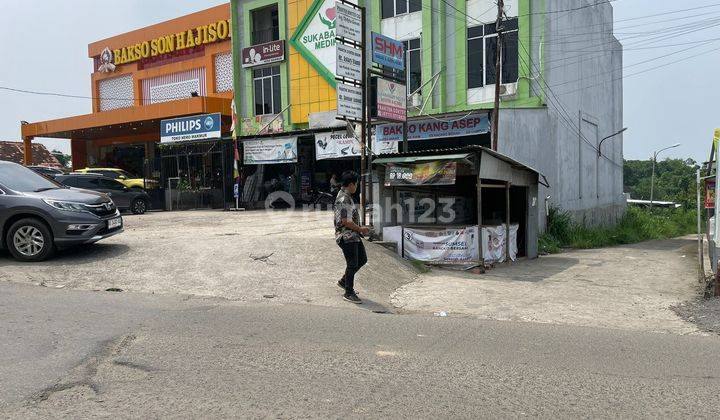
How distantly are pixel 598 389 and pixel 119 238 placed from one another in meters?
11.0

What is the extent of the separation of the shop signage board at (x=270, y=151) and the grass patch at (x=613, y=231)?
11.1 meters

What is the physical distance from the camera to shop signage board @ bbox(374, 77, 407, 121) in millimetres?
13609

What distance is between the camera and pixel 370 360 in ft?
17.3

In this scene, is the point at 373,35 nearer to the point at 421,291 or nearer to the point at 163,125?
the point at 421,291

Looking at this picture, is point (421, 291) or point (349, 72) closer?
point (421, 291)

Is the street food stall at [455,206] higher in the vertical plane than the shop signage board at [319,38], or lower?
lower

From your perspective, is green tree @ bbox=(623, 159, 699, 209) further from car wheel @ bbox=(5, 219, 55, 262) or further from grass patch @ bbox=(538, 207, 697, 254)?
car wheel @ bbox=(5, 219, 55, 262)

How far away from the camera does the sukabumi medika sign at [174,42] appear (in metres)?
32.1

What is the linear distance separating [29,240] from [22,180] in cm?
139

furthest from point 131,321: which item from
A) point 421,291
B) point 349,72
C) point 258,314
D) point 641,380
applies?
point 349,72

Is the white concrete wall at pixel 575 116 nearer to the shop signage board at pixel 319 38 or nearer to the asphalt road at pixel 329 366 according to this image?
the shop signage board at pixel 319 38

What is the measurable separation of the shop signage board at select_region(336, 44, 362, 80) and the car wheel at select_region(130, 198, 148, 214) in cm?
1233

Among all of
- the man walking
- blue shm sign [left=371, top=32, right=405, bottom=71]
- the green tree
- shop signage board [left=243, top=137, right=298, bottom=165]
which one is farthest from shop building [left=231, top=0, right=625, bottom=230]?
the green tree

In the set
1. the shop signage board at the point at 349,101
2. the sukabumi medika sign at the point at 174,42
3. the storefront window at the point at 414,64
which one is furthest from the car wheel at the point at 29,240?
the sukabumi medika sign at the point at 174,42
